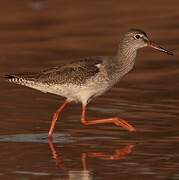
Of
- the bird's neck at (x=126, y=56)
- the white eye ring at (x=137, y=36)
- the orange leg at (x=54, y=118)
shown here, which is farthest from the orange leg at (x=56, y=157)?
the white eye ring at (x=137, y=36)

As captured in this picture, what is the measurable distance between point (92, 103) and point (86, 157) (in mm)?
3203

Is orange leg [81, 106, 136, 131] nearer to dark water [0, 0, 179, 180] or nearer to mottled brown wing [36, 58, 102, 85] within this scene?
dark water [0, 0, 179, 180]

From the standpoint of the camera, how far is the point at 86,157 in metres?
12.1

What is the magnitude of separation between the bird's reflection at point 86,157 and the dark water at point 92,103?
0.04ft

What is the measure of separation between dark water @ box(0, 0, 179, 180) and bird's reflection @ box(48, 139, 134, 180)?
1 centimetres

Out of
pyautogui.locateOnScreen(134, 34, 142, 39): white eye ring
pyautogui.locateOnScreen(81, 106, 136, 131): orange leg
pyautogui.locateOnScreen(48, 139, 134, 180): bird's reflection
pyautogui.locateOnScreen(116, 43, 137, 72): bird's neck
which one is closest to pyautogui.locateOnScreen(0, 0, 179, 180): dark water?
pyautogui.locateOnScreen(48, 139, 134, 180): bird's reflection

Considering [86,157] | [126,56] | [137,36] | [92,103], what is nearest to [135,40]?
[137,36]

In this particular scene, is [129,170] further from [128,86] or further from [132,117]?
[128,86]

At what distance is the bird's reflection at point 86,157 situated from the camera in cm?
1132

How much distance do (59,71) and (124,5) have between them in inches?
406

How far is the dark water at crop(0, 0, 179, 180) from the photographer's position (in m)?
11.7

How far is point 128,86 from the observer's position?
53.5ft

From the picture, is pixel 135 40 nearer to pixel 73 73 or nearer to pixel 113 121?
pixel 73 73

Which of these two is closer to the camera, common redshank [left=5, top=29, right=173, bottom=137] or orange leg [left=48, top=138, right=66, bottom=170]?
orange leg [left=48, top=138, right=66, bottom=170]
